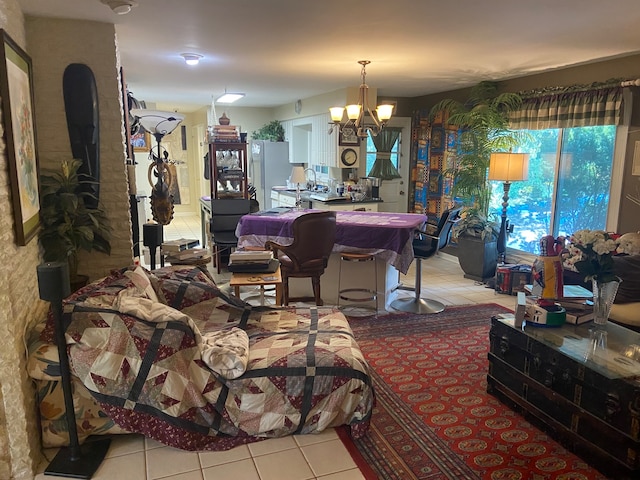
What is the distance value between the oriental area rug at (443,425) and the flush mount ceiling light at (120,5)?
103 inches

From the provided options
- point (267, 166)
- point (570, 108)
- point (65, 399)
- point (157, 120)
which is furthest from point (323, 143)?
point (65, 399)

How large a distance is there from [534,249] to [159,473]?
475cm

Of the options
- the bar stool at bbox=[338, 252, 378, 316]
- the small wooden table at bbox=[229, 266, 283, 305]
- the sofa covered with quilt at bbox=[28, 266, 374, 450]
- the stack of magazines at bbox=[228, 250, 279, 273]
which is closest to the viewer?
the sofa covered with quilt at bbox=[28, 266, 374, 450]

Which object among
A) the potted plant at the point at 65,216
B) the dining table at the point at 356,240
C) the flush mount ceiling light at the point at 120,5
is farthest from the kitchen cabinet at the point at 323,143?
the flush mount ceiling light at the point at 120,5

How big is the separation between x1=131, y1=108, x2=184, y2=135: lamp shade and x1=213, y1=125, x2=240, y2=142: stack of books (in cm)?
154

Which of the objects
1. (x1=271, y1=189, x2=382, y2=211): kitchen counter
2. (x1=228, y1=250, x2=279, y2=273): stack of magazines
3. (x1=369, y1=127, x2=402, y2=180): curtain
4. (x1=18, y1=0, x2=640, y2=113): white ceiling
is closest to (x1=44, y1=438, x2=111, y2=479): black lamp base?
(x1=228, y1=250, x2=279, y2=273): stack of magazines

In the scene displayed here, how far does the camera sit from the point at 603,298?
2.80 meters

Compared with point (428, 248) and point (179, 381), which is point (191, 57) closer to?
point (428, 248)

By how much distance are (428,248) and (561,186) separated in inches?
74.9

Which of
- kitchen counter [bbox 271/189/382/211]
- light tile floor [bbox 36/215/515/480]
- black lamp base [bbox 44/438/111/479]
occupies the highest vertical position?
kitchen counter [bbox 271/189/382/211]

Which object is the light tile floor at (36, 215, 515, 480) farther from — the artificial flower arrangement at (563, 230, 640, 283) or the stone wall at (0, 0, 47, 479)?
the artificial flower arrangement at (563, 230, 640, 283)

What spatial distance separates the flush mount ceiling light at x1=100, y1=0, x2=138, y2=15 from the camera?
2664mm

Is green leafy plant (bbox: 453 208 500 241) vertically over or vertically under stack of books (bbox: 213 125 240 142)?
under

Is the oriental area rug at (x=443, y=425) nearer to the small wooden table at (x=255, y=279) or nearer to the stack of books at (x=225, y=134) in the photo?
the small wooden table at (x=255, y=279)
